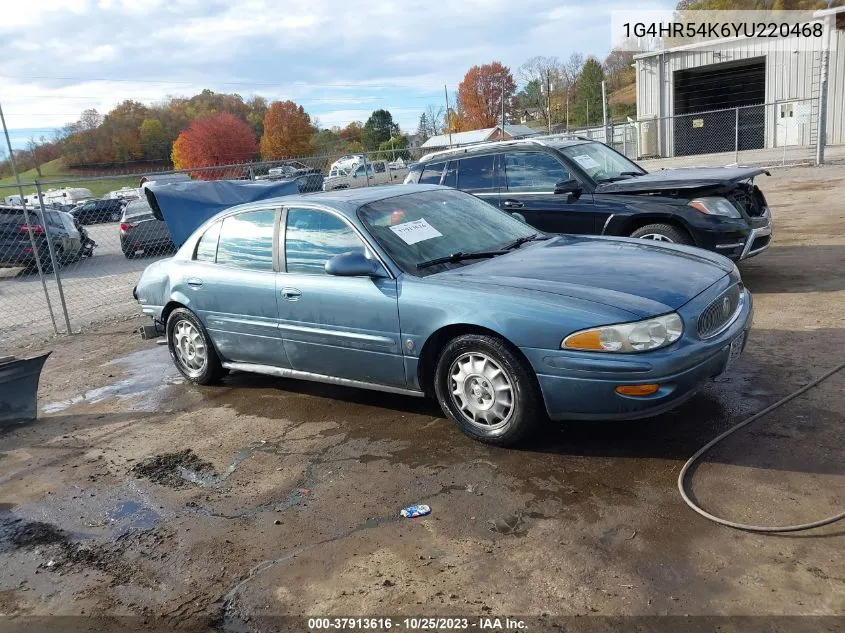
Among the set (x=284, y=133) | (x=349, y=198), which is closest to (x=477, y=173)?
(x=349, y=198)

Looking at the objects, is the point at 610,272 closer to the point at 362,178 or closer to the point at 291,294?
the point at 291,294

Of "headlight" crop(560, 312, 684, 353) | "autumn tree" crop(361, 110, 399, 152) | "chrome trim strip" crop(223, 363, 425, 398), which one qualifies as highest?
"autumn tree" crop(361, 110, 399, 152)

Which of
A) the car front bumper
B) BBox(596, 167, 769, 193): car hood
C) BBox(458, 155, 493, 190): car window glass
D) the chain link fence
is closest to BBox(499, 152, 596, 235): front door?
BBox(458, 155, 493, 190): car window glass

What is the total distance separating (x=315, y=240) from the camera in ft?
16.7

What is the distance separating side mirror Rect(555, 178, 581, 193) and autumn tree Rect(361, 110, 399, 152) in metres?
83.2

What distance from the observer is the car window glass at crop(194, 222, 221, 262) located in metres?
5.84

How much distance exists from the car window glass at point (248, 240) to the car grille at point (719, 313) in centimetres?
304

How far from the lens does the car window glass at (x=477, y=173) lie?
8555 millimetres

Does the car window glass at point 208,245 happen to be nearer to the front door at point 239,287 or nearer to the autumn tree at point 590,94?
the front door at point 239,287

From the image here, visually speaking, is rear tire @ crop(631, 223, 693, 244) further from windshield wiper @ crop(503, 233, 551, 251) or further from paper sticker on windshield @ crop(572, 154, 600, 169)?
windshield wiper @ crop(503, 233, 551, 251)

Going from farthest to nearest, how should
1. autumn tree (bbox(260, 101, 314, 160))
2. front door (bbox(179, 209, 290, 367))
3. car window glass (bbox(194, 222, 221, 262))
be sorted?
1. autumn tree (bbox(260, 101, 314, 160))
2. car window glass (bbox(194, 222, 221, 262))
3. front door (bbox(179, 209, 290, 367))

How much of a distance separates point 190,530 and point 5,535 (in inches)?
43.1

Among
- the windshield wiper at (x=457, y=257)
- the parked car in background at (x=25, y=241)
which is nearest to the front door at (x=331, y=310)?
the windshield wiper at (x=457, y=257)

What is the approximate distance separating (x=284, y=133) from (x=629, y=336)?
3538 inches
